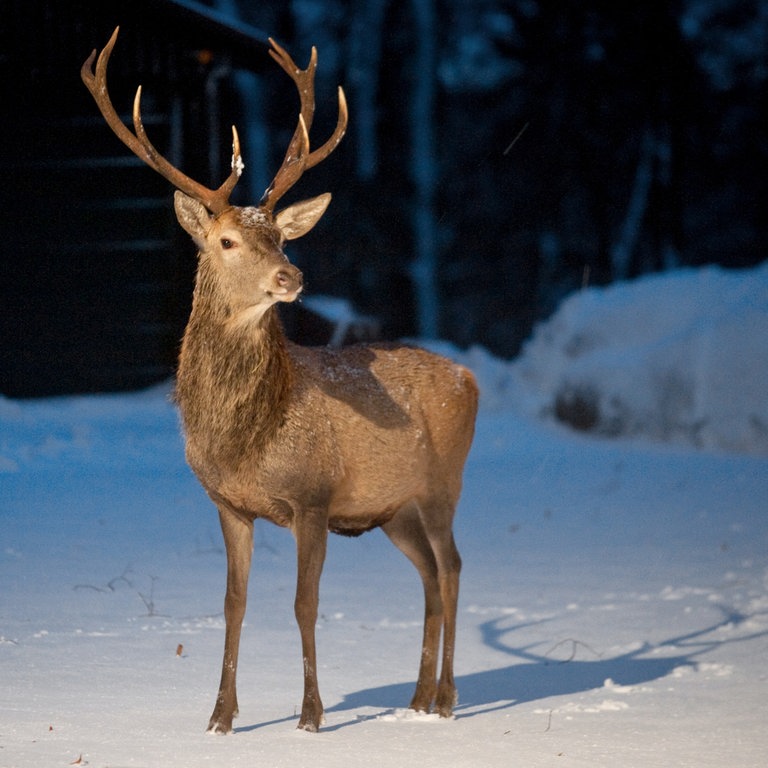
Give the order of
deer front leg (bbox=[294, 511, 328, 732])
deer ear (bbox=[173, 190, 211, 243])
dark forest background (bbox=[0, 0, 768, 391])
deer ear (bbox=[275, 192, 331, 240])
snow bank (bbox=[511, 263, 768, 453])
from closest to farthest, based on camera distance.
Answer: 1. deer front leg (bbox=[294, 511, 328, 732])
2. deer ear (bbox=[173, 190, 211, 243])
3. deer ear (bbox=[275, 192, 331, 240])
4. snow bank (bbox=[511, 263, 768, 453])
5. dark forest background (bbox=[0, 0, 768, 391])

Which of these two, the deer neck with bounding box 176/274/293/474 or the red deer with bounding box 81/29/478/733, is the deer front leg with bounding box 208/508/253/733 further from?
the deer neck with bounding box 176/274/293/474

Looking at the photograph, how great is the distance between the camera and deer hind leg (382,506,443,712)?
6027mm

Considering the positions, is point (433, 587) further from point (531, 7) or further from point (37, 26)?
point (531, 7)

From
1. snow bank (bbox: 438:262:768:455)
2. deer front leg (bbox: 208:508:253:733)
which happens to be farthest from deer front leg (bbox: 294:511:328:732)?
snow bank (bbox: 438:262:768:455)

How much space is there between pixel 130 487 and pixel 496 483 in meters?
3.24

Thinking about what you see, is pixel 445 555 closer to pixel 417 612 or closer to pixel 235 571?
pixel 235 571

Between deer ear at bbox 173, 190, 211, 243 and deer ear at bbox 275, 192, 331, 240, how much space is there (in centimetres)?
39

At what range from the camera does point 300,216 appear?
6254mm

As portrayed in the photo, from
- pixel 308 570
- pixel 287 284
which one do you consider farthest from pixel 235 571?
pixel 287 284

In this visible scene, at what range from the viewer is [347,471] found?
5.94m

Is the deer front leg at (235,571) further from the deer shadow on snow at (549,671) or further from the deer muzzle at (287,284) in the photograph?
the deer muzzle at (287,284)

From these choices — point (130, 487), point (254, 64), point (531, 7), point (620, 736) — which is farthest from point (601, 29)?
point (620, 736)

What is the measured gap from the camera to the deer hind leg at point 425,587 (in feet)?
19.8

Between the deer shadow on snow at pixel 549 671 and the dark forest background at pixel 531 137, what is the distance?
1769 centimetres
